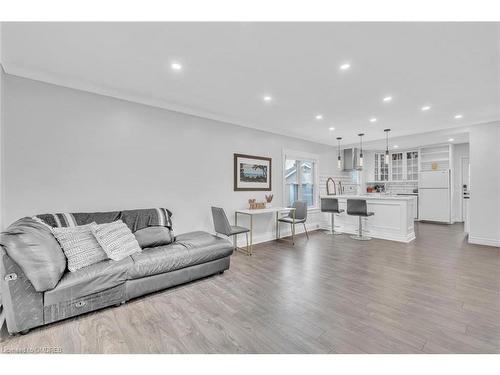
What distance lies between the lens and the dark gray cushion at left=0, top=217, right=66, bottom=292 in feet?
5.90

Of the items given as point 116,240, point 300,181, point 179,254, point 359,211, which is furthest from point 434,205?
point 116,240

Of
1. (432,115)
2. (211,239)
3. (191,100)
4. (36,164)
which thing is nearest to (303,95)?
(191,100)

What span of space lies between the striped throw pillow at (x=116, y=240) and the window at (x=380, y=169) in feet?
27.5

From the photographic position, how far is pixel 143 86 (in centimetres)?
302

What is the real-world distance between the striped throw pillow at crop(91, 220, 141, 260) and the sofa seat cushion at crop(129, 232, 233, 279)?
0.11 m

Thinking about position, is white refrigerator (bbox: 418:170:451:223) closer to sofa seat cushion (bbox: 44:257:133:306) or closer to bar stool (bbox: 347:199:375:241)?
bar stool (bbox: 347:199:375:241)

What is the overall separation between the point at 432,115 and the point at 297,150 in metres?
2.75

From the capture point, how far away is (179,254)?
8.71 ft

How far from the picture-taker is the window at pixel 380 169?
8.26 m

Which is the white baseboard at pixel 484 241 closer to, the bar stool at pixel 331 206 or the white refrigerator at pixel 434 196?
the bar stool at pixel 331 206

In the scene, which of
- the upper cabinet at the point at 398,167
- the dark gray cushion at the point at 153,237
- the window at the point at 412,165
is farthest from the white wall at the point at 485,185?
the dark gray cushion at the point at 153,237

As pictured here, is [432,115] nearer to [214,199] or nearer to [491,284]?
[491,284]

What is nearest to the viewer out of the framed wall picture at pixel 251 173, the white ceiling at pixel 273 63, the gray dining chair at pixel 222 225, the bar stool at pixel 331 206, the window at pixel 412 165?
the white ceiling at pixel 273 63

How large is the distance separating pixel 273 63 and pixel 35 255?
9.32ft
